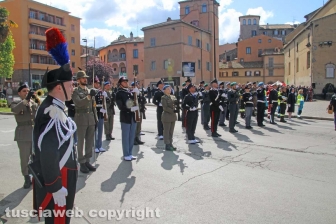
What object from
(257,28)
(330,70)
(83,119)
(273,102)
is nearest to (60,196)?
(83,119)

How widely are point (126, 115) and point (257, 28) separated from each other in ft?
294

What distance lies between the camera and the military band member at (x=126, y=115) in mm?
7789

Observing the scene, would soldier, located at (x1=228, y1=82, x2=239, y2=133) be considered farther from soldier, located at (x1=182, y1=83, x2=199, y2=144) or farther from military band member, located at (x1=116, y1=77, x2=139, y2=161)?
military band member, located at (x1=116, y1=77, x2=139, y2=161)

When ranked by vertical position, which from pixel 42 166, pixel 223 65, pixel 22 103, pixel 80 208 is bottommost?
pixel 80 208

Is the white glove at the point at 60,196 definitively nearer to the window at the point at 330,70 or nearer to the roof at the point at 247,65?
the window at the point at 330,70

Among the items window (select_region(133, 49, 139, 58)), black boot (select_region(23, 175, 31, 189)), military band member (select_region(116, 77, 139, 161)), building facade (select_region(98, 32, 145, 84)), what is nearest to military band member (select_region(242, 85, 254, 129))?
military band member (select_region(116, 77, 139, 161))

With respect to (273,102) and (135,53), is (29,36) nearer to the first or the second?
(135,53)

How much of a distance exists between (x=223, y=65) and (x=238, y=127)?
57.7m

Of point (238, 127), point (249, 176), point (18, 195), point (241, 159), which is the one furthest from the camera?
point (238, 127)

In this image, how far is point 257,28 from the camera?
89.6 meters

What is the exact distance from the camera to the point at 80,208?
4.89m

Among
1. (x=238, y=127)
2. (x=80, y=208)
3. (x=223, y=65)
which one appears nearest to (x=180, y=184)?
(x=80, y=208)

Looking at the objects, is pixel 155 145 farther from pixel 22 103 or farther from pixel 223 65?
pixel 223 65

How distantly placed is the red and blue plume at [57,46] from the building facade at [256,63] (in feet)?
218
